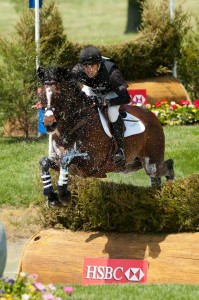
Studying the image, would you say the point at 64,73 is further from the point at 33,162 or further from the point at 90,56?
the point at 33,162

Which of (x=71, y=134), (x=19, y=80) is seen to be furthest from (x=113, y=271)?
(x=19, y=80)

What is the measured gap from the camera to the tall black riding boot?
460 inches

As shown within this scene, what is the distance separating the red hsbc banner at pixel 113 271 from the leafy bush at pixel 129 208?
18.7 inches

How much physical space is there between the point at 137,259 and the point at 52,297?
340 centimetres

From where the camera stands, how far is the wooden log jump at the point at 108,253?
412 inches

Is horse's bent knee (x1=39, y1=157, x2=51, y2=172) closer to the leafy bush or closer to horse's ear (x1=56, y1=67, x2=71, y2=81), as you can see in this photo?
the leafy bush

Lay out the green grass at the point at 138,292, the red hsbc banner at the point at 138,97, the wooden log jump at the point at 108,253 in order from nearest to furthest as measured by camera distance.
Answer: the green grass at the point at 138,292
the wooden log jump at the point at 108,253
the red hsbc banner at the point at 138,97

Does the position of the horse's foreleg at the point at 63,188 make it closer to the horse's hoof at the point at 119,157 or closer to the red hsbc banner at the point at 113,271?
the red hsbc banner at the point at 113,271

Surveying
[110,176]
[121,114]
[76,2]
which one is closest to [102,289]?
[121,114]

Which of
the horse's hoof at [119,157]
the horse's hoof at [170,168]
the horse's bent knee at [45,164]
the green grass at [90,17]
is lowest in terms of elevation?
the green grass at [90,17]

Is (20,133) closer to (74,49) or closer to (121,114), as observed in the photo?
(74,49)

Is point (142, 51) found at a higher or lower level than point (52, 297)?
lower

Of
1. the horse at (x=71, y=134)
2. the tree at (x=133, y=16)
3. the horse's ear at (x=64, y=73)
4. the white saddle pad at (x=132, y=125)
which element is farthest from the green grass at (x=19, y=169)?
the tree at (x=133, y=16)

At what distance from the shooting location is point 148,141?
12.9m
